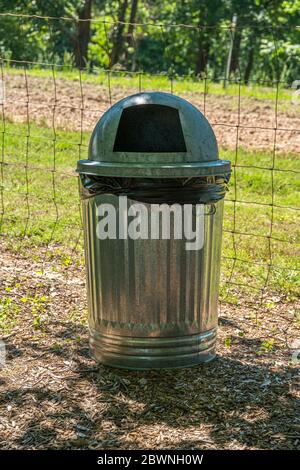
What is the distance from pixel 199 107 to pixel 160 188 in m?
7.69

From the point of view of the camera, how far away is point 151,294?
A: 3.46 metres

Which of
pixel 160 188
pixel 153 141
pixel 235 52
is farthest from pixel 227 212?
pixel 235 52

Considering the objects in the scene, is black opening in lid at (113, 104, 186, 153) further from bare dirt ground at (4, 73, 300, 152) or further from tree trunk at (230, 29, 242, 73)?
tree trunk at (230, 29, 242, 73)

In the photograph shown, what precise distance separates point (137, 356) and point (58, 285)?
1510mm

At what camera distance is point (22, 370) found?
12.1ft

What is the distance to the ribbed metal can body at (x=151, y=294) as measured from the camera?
3428mm

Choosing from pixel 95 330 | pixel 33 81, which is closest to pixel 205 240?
pixel 95 330

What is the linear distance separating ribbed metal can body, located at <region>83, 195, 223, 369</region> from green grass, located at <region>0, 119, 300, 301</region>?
1.31 m

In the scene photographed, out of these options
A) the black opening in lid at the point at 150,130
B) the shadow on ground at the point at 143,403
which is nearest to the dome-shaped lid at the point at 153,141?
the black opening in lid at the point at 150,130

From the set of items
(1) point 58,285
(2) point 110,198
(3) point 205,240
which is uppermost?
(2) point 110,198

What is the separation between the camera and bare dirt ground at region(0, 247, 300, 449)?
3.05 metres

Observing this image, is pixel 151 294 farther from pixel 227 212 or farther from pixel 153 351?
pixel 227 212
